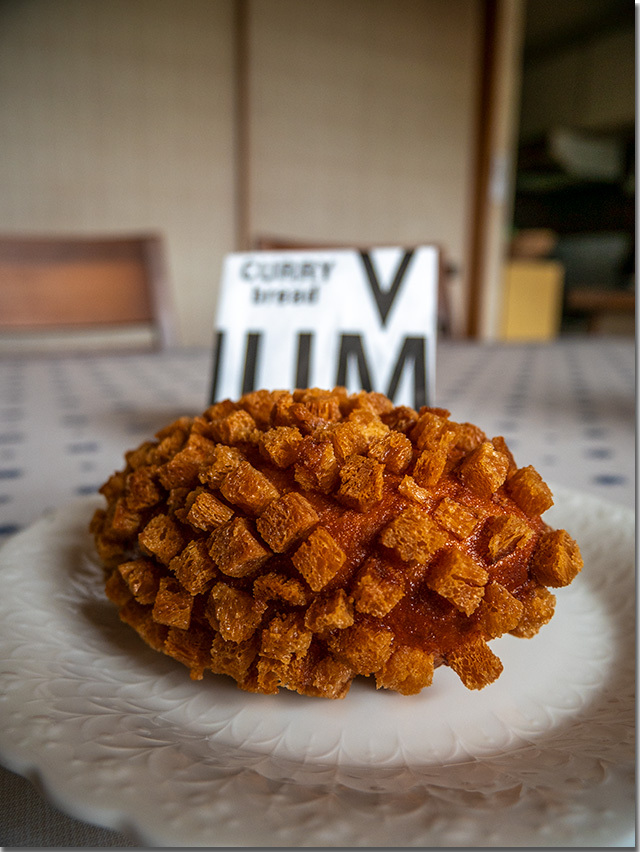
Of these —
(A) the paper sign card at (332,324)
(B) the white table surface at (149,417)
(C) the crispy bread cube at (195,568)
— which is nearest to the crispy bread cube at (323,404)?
(C) the crispy bread cube at (195,568)

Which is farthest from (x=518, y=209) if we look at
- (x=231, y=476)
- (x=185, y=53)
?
(x=231, y=476)

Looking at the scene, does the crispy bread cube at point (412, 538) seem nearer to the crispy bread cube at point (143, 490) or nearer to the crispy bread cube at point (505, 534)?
the crispy bread cube at point (505, 534)

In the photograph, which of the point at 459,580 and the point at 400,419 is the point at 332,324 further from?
the point at 459,580

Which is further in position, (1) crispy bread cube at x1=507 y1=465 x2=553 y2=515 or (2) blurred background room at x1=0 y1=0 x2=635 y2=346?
(2) blurred background room at x1=0 y1=0 x2=635 y2=346

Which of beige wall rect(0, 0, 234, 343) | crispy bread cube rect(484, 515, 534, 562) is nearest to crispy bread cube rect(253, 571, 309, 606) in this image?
crispy bread cube rect(484, 515, 534, 562)

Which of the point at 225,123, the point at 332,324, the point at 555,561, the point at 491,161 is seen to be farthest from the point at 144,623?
the point at 491,161

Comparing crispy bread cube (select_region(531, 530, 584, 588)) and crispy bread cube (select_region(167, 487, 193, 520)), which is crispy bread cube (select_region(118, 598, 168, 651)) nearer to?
crispy bread cube (select_region(167, 487, 193, 520))
